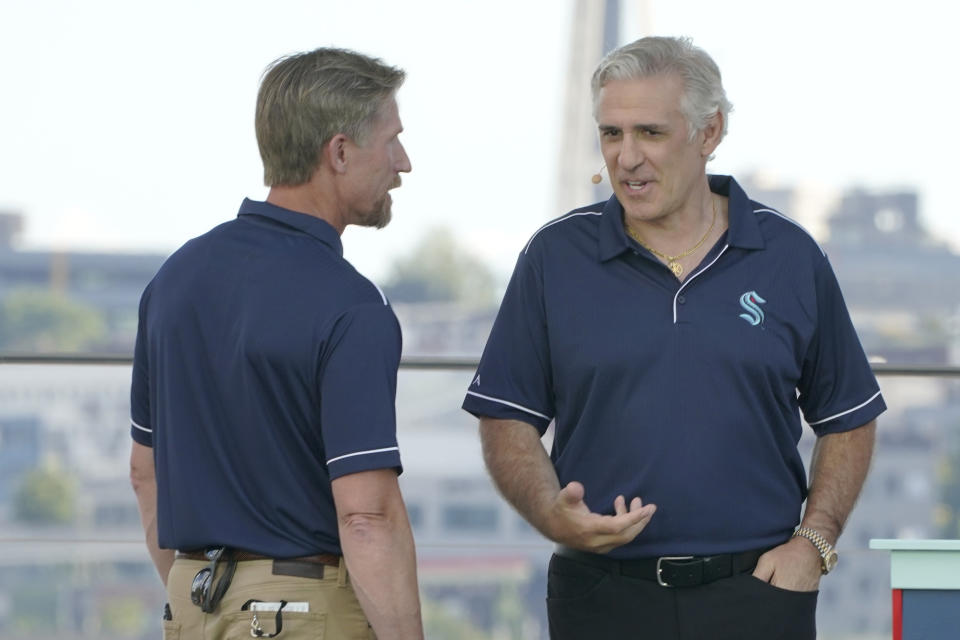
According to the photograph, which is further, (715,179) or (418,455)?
(418,455)

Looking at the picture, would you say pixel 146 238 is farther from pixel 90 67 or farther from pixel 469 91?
pixel 469 91

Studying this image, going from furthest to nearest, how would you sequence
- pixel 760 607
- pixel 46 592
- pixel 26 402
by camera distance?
pixel 26 402
pixel 46 592
pixel 760 607

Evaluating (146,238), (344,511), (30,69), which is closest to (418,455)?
(146,238)

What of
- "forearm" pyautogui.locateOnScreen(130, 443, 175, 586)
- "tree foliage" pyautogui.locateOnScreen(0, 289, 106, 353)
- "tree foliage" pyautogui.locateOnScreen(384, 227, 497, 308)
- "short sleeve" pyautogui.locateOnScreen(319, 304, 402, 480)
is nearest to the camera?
"short sleeve" pyautogui.locateOnScreen(319, 304, 402, 480)

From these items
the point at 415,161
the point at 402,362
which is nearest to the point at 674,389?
the point at 402,362

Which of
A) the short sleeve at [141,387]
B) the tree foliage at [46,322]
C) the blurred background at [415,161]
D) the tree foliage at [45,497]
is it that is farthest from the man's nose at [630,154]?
the tree foliage at [46,322]

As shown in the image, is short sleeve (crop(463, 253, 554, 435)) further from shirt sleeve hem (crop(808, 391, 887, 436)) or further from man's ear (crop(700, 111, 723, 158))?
shirt sleeve hem (crop(808, 391, 887, 436))

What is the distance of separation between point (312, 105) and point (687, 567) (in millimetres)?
834

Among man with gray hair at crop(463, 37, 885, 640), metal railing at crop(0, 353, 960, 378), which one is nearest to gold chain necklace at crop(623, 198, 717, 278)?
man with gray hair at crop(463, 37, 885, 640)

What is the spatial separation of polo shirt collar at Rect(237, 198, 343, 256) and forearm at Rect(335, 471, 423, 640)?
1.04 feet

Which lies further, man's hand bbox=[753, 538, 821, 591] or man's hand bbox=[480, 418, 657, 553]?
man's hand bbox=[753, 538, 821, 591]

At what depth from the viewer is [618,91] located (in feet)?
6.63

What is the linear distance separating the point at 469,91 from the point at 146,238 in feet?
5.13

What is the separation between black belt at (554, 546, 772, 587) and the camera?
195 centimetres
